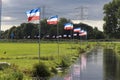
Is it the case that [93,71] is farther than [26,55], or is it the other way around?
[26,55]

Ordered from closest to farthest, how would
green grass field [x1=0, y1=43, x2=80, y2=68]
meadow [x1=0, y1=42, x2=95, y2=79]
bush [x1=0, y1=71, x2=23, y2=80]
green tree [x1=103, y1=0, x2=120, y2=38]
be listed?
bush [x1=0, y1=71, x2=23, y2=80], meadow [x1=0, y1=42, x2=95, y2=79], green grass field [x1=0, y1=43, x2=80, y2=68], green tree [x1=103, y1=0, x2=120, y2=38]

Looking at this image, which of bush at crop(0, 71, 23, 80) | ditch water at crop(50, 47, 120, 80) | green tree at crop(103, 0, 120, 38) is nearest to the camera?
bush at crop(0, 71, 23, 80)

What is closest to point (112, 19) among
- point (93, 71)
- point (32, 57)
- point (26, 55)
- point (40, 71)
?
point (26, 55)

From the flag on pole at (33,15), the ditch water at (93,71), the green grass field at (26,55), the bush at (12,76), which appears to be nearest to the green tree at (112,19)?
the green grass field at (26,55)

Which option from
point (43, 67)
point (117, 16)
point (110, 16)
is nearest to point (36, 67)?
point (43, 67)

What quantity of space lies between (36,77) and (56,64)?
30.3ft

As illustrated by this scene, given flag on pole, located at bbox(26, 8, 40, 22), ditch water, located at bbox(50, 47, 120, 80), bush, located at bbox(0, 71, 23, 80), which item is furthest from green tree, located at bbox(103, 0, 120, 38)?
bush, located at bbox(0, 71, 23, 80)

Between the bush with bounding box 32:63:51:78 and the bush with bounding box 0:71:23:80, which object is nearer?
the bush with bounding box 0:71:23:80

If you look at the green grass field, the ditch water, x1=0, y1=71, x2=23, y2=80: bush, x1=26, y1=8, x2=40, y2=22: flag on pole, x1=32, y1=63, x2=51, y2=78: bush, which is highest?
x1=26, y1=8, x2=40, y2=22: flag on pole

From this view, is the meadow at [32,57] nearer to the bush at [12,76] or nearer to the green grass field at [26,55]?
the green grass field at [26,55]

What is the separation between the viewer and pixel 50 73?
94.9ft

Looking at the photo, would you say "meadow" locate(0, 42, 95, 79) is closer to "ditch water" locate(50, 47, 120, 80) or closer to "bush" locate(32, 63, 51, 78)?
"bush" locate(32, 63, 51, 78)

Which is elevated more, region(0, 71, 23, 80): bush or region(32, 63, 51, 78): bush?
region(0, 71, 23, 80): bush

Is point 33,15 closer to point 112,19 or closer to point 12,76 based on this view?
point 12,76
